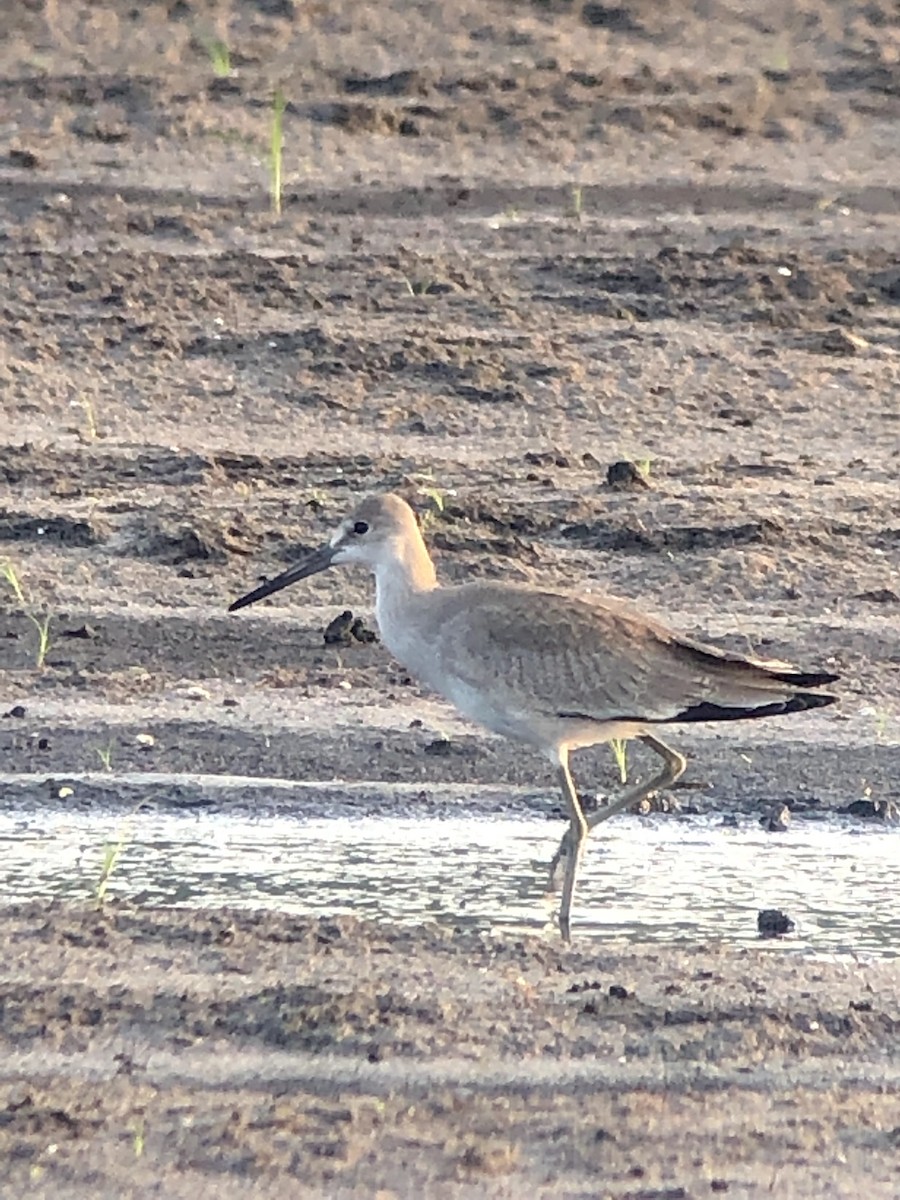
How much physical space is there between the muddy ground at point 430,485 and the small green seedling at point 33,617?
4cm

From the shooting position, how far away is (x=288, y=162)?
13539 mm

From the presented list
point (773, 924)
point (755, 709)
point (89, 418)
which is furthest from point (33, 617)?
point (773, 924)

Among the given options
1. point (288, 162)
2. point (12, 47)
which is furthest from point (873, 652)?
point (12, 47)

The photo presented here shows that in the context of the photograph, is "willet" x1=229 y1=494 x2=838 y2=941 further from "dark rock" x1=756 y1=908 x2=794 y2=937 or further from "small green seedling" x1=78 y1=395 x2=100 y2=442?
"small green seedling" x1=78 y1=395 x2=100 y2=442

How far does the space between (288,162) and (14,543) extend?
449 centimetres

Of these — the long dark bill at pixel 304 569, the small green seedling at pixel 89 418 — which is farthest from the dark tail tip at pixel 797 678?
the small green seedling at pixel 89 418

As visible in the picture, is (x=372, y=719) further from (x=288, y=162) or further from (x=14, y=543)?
(x=288, y=162)

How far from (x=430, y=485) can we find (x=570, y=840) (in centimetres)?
315

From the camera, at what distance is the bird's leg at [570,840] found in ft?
22.4

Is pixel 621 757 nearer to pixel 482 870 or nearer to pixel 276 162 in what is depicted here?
pixel 482 870

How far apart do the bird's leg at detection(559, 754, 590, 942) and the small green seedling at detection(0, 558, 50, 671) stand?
71.3 inches

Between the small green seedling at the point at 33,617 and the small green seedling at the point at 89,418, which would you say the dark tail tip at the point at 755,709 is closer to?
the small green seedling at the point at 33,617

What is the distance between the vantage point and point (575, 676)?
285 inches

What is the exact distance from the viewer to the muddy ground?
5156 millimetres
